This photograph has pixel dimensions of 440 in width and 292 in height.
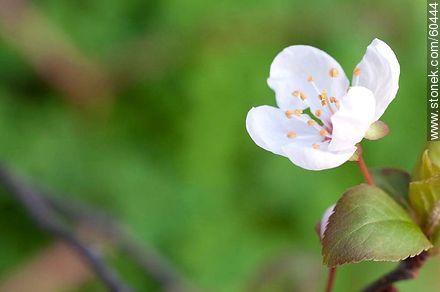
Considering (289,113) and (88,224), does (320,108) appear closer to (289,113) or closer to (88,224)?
(289,113)

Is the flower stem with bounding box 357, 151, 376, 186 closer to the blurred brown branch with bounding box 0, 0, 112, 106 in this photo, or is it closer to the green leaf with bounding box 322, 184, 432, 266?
the green leaf with bounding box 322, 184, 432, 266

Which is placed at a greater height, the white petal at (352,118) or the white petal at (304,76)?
the white petal at (304,76)

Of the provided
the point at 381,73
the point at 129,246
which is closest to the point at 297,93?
the point at 381,73

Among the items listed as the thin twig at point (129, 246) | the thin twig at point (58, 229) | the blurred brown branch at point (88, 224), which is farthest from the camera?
the thin twig at point (129, 246)

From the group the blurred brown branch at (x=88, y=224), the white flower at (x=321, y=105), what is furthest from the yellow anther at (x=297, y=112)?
the blurred brown branch at (x=88, y=224)

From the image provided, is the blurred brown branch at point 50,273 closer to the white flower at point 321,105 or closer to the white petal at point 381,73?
the white flower at point 321,105

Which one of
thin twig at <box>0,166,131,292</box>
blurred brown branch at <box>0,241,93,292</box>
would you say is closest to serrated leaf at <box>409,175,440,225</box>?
thin twig at <box>0,166,131,292</box>

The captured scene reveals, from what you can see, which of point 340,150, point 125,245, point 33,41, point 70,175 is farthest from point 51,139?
point 340,150
